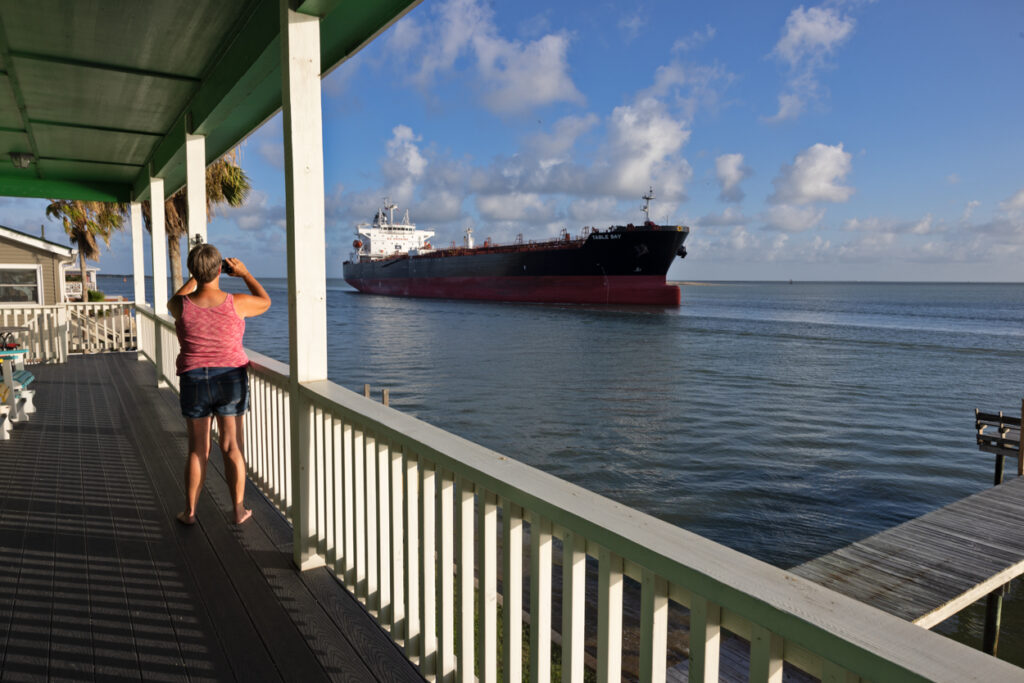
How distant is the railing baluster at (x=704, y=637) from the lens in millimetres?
1025

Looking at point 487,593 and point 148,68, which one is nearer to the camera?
point 487,593

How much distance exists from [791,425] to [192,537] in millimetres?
12787

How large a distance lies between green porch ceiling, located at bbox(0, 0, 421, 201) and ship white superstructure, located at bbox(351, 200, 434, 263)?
5294 centimetres

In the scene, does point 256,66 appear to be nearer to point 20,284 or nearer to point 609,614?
point 609,614

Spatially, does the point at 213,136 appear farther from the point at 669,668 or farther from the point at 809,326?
the point at 809,326

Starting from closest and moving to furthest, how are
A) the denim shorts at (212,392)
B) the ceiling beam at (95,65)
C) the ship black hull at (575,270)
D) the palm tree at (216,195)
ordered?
the denim shorts at (212,392) < the ceiling beam at (95,65) < the palm tree at (216,195) < the ship black hull at (575,270)

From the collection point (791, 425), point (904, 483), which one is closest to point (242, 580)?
point (904, 483)

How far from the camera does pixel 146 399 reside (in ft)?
21.0

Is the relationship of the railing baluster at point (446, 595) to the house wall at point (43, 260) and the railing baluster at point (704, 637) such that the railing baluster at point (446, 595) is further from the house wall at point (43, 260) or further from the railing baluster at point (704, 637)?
the house wall at point (43, 260)

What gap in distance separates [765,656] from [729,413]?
46.7ft

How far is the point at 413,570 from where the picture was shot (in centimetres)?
207

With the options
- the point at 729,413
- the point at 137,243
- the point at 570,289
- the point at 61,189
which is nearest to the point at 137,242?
the point at 137,243

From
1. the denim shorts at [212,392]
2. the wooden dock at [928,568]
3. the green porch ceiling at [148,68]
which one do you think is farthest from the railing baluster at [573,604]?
the wooden dock at [928,568]

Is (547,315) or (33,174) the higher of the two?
(33,174)
